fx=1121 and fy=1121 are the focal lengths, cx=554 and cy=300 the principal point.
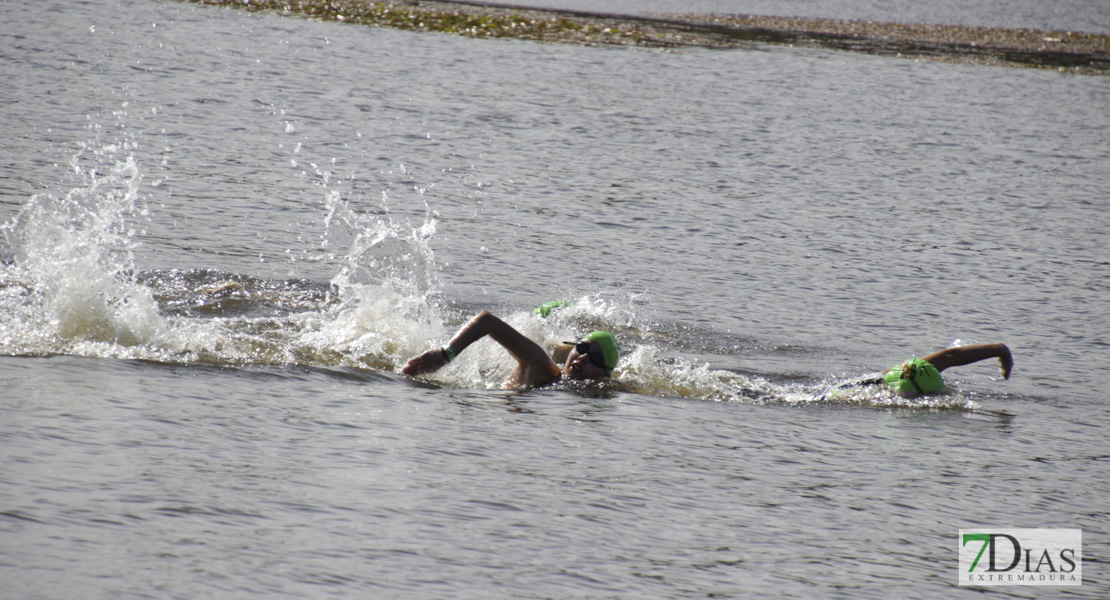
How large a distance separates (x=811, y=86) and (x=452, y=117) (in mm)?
12221

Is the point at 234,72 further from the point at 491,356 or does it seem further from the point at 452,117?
the point at 491,356

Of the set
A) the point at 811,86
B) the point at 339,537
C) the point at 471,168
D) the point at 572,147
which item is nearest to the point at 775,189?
the point at 572,147

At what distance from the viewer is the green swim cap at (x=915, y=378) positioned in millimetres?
11055

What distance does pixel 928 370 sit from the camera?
36.4 feet

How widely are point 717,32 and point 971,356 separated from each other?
32868 millimetres

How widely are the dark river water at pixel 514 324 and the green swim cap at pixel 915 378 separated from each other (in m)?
0.20

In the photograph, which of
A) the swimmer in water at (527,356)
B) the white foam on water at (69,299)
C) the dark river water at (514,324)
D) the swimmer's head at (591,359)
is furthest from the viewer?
the swimmer's head at (591,359)

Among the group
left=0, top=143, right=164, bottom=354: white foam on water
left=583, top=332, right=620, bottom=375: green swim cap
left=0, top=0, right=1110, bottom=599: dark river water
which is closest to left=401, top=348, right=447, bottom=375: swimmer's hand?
left=0, top=0, right=1110, bottom=599: dark river water

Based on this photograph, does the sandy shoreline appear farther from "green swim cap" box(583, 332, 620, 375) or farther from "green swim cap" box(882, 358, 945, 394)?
"green swim cap" box(882, 358, 945, 394)

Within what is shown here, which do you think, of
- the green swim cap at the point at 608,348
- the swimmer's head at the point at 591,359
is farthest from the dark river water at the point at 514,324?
the green swim cap at the point at 608,348

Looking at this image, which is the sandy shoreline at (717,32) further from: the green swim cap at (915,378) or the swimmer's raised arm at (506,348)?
the swimmer's raised arm at (506,348)

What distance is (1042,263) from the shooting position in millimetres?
16844

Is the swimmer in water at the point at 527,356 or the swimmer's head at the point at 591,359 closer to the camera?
the swimmer in water at the point at 527,356

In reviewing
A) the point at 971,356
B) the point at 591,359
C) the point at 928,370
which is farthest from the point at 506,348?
the point at 971,356
